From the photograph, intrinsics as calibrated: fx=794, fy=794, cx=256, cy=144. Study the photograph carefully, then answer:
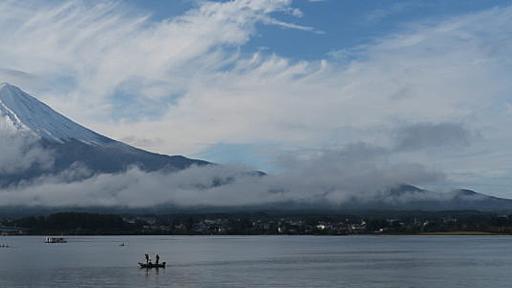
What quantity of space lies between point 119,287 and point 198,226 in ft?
441

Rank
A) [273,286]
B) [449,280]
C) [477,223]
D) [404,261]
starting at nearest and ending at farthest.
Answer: [273,286], [449,280], [404,261], [477,223]

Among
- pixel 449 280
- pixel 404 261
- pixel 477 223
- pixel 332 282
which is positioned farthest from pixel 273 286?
pixel 477 223

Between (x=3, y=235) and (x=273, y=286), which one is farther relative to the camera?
(x=3, y=235)

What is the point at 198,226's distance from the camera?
6727 inches

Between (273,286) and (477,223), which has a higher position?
(477,223)

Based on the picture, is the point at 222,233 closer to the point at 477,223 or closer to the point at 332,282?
the point at 477,223

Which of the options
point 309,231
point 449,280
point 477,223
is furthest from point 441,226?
point 449,280

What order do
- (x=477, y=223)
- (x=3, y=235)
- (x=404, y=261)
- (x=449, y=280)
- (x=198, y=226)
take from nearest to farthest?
(x=449, y=280)
(x=404, y=261)
(x=477, y=223)
(x=3, y=235)
(x=198, y=226)

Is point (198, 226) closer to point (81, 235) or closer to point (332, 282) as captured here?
point (81, 235)

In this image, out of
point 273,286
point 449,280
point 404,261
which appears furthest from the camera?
point 404,261

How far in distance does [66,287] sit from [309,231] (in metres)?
128

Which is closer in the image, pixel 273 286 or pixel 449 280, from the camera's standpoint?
pixel 273 286

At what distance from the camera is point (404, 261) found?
5525cm

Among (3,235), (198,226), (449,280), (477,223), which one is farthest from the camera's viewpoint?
(198,226)
